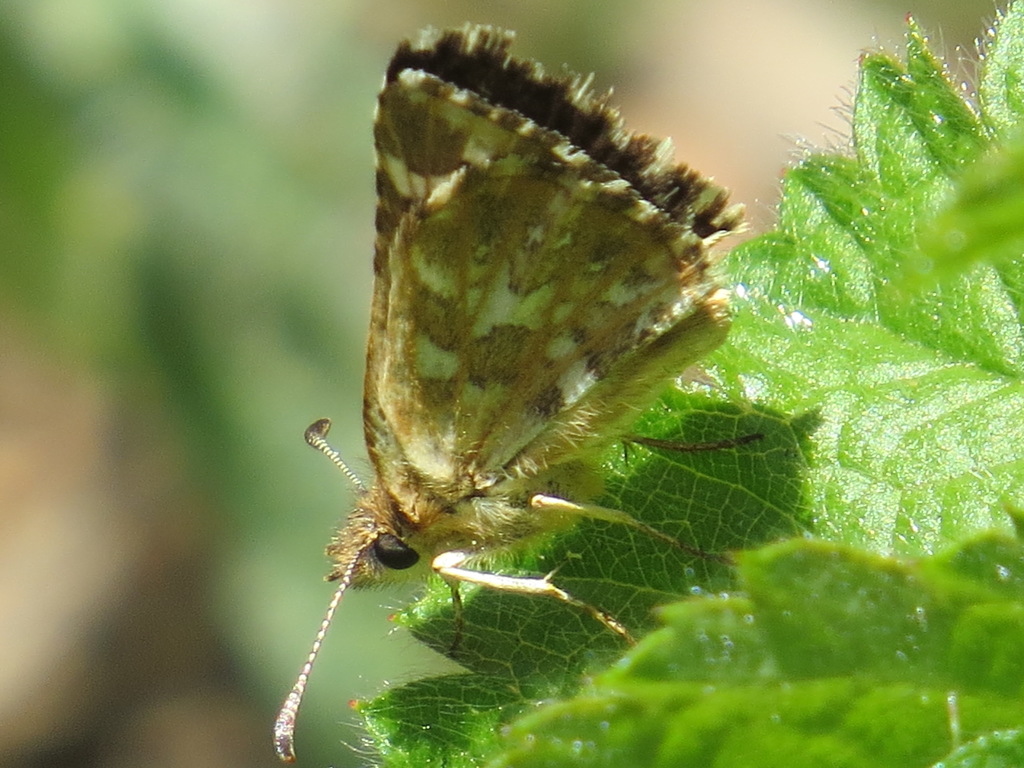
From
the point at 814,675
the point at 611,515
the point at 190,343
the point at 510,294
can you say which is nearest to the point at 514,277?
the point at 510,294

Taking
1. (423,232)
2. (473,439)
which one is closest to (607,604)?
(473,439)

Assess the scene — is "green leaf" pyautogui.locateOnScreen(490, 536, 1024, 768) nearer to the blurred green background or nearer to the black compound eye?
the black compound eye

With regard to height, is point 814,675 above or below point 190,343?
below

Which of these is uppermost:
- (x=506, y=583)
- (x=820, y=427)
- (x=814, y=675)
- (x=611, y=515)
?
(x=820, y=427)

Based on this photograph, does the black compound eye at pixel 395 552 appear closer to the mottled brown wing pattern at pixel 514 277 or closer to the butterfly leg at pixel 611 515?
the mottled brown wing pattern at pixel 514 277

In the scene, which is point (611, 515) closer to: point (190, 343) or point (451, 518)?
point (451, 518)

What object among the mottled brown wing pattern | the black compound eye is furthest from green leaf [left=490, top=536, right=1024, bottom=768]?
the black compound eye

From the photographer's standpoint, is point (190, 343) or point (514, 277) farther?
point (190, 343)
